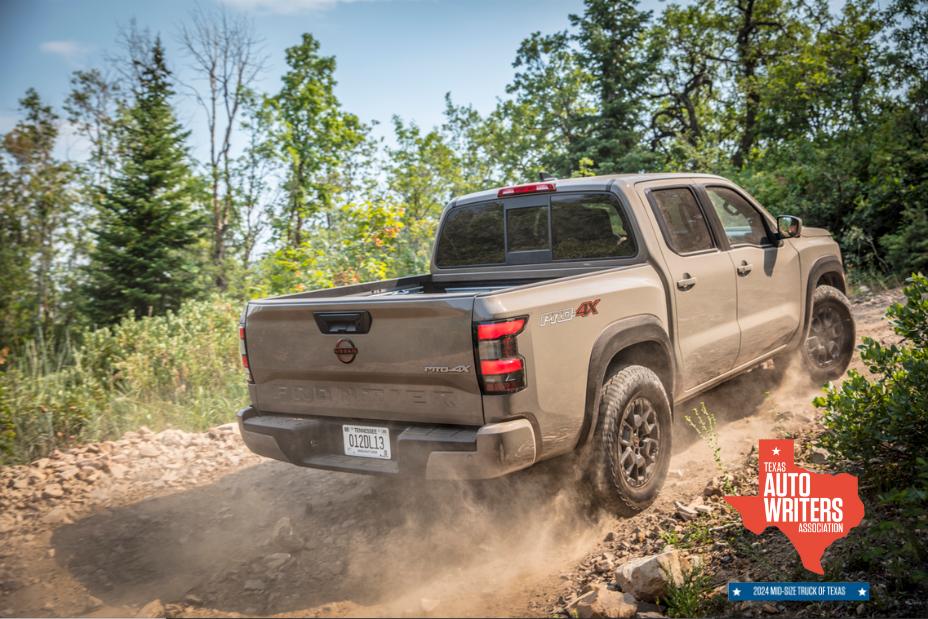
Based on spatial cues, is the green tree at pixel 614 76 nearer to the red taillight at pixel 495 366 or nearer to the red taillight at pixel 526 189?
the red taillight at pixel 526 189

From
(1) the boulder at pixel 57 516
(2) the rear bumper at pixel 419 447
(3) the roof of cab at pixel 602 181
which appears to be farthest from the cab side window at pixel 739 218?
(1) the boulder at pixel 57 516

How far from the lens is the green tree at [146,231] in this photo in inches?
456

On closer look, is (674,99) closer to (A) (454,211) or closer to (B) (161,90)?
(B) (161,90)

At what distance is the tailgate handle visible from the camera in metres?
3.25

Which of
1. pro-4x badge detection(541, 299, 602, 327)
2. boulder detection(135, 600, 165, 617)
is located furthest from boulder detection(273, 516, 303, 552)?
pro-4x badge detection(541, 299, 602, 327)

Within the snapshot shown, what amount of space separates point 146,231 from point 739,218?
10.4 meters

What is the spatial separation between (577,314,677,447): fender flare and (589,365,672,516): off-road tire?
0.23 ft

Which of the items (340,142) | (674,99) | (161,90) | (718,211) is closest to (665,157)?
(674,99)

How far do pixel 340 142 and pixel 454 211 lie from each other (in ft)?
23.9

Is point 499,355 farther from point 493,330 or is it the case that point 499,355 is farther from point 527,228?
point 527,228

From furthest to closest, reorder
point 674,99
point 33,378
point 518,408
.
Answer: point 674,99
point 33,378
point 518,408

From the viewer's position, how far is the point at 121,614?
3229 mm

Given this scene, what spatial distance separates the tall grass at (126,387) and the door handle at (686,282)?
4439mm

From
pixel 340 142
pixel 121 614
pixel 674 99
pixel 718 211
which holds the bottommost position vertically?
pixel 121 614
